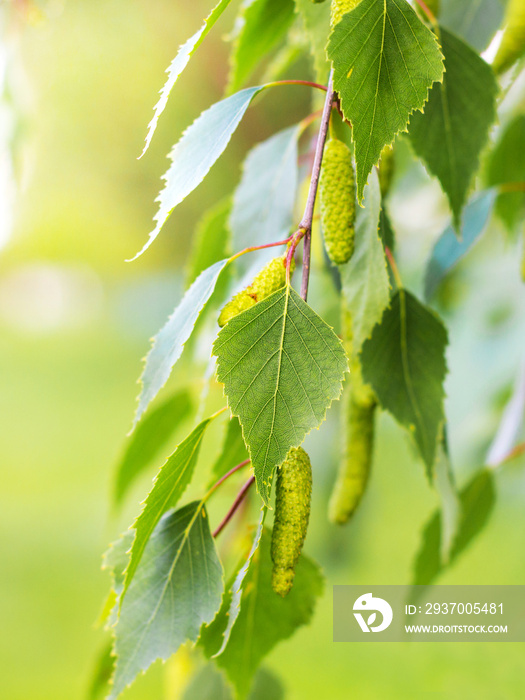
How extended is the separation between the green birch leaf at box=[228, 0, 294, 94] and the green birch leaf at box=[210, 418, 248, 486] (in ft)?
0.72

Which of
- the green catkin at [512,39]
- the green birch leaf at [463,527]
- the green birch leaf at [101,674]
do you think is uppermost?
the green catkin at [512,39]

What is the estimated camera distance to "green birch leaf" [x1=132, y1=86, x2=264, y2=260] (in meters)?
0.25

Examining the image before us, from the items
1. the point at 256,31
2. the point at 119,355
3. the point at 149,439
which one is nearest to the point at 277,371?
the point at 256,31

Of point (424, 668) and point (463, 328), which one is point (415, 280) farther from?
point (424, 668)

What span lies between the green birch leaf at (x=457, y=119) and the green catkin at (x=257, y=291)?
0.13 m

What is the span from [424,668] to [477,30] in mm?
1239

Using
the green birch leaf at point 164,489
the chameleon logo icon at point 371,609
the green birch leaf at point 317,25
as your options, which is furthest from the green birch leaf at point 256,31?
the chameleon logo icon at point 371,609

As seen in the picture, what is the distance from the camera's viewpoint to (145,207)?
6.28 feet

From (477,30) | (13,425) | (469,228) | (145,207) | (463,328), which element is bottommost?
(13,425)

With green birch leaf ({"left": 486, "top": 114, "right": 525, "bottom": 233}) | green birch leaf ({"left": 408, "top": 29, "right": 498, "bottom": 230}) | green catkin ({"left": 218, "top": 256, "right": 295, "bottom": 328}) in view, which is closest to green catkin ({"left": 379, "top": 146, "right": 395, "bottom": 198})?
green birch leaf ({"left": 408, "top": 29, "right": 498, "bottom": 230})

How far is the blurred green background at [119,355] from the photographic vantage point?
85cm

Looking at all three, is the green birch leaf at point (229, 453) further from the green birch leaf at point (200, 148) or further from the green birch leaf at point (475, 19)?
the green birch leaf at point (475, 19)

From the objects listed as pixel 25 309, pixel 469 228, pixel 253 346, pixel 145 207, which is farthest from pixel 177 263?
pixel 253 346

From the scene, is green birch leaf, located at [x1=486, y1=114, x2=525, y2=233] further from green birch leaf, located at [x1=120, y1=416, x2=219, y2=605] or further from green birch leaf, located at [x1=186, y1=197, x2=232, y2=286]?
green birch leaf, located at [x1=120, y1=416, x2=219, y2=605]
